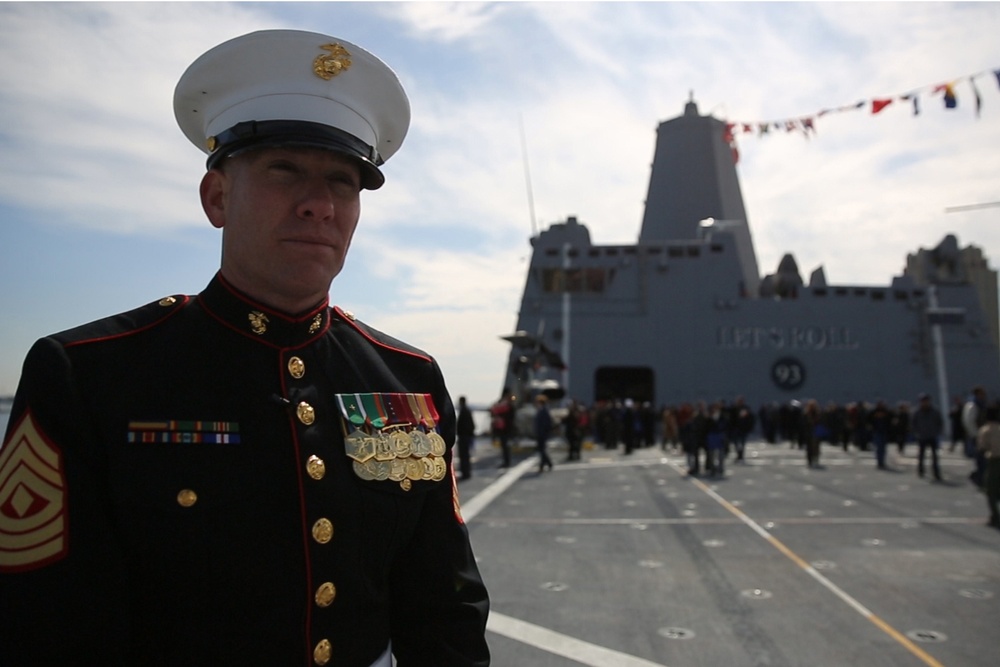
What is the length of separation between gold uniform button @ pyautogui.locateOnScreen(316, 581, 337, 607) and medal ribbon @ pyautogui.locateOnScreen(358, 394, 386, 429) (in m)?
0.33

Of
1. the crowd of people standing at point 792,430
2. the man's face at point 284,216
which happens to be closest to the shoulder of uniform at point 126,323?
the man's face at point 284,216

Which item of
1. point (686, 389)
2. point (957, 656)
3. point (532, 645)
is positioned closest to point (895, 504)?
point (957, 656)

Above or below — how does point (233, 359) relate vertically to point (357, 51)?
below

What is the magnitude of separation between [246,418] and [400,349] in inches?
18.9

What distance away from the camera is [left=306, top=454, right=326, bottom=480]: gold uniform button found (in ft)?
4.55

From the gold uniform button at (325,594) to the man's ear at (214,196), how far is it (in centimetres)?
69

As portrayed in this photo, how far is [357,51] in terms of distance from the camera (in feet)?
4.93

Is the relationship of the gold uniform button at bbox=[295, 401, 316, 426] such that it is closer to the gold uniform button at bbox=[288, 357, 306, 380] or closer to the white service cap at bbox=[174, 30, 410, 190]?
the gold uniform button at bbox=[288, 357, 306, 380]

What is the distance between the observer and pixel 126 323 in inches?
55.9

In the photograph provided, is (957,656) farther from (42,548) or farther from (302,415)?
(42,548)

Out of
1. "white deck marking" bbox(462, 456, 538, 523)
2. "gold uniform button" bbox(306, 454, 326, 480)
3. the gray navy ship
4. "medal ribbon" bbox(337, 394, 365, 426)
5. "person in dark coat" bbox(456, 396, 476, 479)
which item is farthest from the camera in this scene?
the gray navy ship

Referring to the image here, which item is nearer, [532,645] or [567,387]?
[532,645]

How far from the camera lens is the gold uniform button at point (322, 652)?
1326 millimetres

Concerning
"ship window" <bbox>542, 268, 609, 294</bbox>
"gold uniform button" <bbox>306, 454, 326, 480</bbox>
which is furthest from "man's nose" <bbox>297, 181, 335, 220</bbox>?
"ship window" <bbox>542, 268, 609, 294</bbox>
